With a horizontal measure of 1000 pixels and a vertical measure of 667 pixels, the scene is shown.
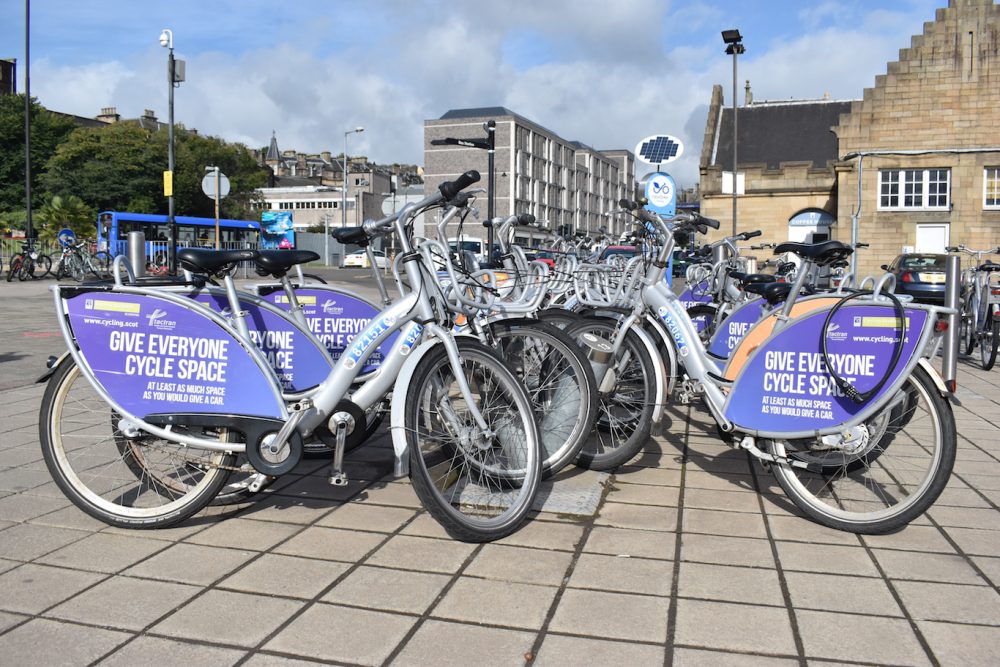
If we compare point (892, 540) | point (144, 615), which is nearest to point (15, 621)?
point (144, 615)

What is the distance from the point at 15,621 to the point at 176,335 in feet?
4.26

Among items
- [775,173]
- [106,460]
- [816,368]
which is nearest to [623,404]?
[816,368]

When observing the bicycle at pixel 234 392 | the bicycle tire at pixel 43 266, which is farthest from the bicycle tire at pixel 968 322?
the bicycle tire at pixel 43 266

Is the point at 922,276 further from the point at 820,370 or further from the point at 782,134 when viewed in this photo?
the point at 782,134

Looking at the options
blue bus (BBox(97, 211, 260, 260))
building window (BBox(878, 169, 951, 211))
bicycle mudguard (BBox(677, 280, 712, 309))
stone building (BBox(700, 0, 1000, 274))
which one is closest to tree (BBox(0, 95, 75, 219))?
blue bus (BBox(97, 211, 260, 260))

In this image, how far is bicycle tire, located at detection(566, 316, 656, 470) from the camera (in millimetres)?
4676

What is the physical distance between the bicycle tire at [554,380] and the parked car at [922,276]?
1535 cm

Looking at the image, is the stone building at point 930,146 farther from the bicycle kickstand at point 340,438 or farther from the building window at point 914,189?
the bicycle kickstand at point 340,438

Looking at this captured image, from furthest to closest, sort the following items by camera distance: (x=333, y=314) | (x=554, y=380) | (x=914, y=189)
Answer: (x=914, y=189), (x=333, y=314), (x=554, y=380)

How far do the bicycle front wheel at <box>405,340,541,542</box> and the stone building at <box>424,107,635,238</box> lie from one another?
79.2 m

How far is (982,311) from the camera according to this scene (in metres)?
10.2

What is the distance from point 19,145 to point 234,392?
65604 millimetres

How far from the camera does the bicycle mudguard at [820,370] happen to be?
12.1ft

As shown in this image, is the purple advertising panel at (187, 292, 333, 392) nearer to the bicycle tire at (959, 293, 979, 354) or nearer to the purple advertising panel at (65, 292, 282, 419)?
the purple advertising panel at (65, 292, 282, 419)
